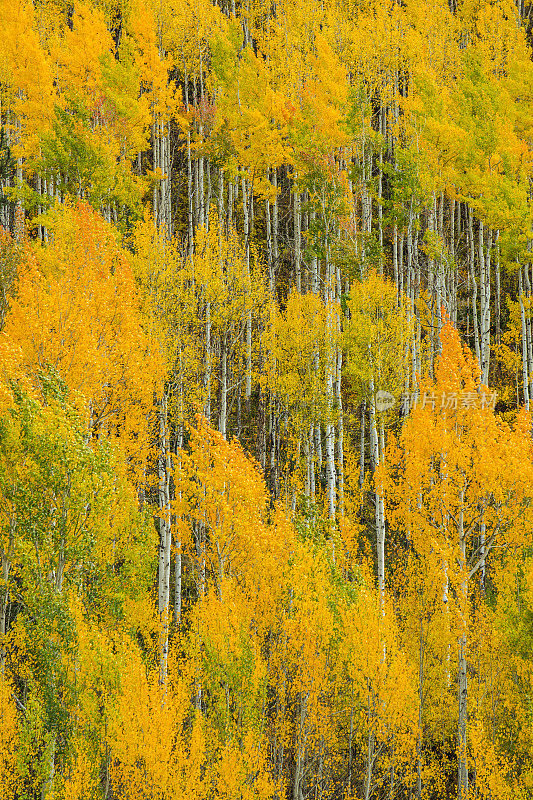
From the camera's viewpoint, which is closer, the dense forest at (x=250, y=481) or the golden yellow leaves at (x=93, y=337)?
the dense forest at (x=250, y=481)

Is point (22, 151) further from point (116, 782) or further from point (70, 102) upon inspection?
point (116, 782)

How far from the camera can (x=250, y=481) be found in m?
17.4

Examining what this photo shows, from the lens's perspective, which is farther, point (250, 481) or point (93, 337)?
point (250, 481)

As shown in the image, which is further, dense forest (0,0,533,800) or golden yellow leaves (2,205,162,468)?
golden yellow leaves (2,205,162,468)

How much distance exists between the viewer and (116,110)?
27.2m

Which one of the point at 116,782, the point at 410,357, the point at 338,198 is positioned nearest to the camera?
the point at 116,782

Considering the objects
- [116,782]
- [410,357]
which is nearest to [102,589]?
[116,782]

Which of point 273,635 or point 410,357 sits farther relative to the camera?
point 410,357

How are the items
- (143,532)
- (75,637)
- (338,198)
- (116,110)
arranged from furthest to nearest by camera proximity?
(116,110) < (338,198) < (143,532) < (75,637)

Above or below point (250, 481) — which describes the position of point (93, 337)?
above

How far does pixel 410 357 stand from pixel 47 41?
25.0 meters

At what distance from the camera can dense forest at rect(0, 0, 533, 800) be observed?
14.4 m

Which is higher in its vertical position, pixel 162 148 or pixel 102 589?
pixel 162 148

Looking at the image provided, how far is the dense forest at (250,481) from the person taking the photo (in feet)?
47.3
